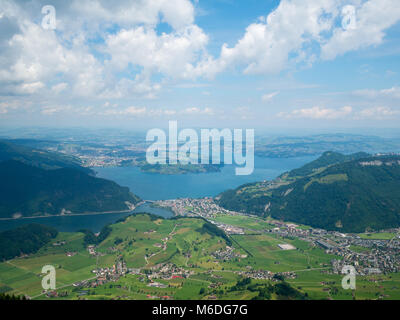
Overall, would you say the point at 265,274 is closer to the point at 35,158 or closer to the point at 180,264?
the point at 180,264

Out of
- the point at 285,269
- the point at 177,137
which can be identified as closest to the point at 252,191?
the point at 285,269

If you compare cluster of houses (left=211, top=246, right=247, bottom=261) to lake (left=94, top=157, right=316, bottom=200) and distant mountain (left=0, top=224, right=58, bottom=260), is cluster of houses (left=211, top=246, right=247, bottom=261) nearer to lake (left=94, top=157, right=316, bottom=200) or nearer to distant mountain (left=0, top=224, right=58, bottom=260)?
distant mountain (left=0, top=224, right=58, bottom=260)

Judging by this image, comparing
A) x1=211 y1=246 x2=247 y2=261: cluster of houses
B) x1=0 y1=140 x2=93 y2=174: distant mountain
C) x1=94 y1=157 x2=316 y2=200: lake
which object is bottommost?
x1=211 y1=246 x2=247 y2=261: cluster of houses

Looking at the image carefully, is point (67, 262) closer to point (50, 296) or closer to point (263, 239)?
point (50, 296)

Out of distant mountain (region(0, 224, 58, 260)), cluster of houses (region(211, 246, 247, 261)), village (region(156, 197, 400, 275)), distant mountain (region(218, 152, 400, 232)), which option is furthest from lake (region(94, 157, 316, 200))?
cluster of houses (region(211, 246, 247, 261))

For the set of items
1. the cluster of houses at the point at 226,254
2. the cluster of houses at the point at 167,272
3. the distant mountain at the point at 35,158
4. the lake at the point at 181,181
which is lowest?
the cluster of houses at the point at 226,254

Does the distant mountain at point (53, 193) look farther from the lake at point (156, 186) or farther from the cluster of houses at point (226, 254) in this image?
the cluster of houses at point (226, 254)

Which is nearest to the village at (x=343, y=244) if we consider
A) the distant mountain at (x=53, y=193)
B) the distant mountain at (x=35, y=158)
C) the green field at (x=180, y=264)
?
the green field at (x=180, y=264)
